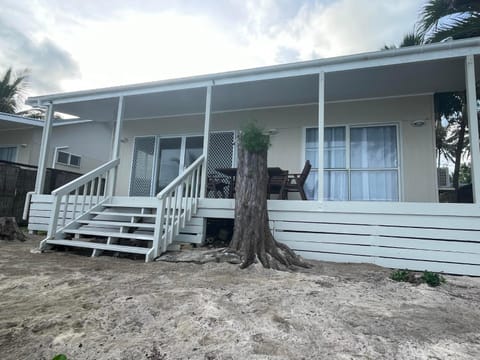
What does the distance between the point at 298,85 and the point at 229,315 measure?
4327 mm

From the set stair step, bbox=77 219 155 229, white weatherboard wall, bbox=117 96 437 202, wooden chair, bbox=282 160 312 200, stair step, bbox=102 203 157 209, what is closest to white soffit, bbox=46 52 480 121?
white weatherboard wall, bbox=117 96 437 202

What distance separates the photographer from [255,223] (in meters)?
3.76

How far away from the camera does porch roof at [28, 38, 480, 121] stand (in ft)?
13.8

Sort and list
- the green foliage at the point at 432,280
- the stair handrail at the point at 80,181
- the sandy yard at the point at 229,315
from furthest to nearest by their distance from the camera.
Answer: the stair handrail at the point at 80,181
the green foliage at the point at 432,280
the sandy yard at the point at 229,315

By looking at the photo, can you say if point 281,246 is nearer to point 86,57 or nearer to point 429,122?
point 429,122

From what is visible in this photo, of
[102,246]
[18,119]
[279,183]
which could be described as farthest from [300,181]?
[18,119]

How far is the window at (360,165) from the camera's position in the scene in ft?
18.5

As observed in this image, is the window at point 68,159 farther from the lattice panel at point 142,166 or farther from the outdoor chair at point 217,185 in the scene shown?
the outdoor chair at point 217,185

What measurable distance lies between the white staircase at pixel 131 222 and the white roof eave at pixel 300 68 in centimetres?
155

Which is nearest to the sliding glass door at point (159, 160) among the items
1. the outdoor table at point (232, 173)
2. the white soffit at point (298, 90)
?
the white soffit at point (298, 90)

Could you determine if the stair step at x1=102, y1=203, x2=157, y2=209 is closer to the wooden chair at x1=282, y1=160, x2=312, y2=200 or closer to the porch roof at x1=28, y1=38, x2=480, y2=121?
the porch roof at x1=28, y1=38, x2=480, y2=121

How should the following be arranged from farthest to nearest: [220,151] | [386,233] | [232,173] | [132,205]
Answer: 1. [220,151]
2. [232,173]
3. [132,205]
4. [386,233]

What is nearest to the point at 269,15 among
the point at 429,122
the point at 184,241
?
the point at 429,122

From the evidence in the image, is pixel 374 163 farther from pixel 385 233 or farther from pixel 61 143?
pixel 61 143
